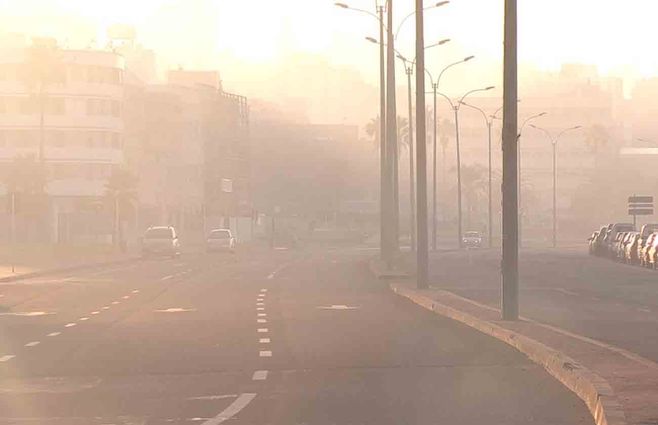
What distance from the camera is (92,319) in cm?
3525

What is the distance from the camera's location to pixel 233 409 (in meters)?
17.2

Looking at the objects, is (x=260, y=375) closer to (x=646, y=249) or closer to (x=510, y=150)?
(x=510, y=150)

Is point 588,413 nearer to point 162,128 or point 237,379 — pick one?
point 237,379

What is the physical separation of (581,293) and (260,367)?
2731 centimetres

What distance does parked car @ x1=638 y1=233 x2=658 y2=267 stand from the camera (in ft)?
252

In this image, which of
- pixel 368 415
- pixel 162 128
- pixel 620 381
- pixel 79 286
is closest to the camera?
pixel 368 415

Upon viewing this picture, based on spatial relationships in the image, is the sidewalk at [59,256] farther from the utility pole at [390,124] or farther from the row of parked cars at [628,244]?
the row of parked cars at [628,244]

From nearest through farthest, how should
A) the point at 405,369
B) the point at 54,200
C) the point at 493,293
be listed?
the point at 405,369 → the point at 493,293 → the point at 54,200

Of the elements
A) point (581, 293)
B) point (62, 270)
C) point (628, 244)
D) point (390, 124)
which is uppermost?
point (390, 124)

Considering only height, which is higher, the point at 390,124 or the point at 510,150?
the point at 390,124

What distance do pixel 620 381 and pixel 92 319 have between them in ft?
61.9

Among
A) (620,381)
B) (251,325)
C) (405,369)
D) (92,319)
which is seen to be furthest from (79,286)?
(620,381)

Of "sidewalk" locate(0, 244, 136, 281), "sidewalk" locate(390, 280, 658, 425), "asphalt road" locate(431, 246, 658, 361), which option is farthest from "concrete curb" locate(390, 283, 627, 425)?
"sidewalk" locate(0, 244, 136, 281)

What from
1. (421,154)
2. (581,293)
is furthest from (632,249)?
(421,154)
